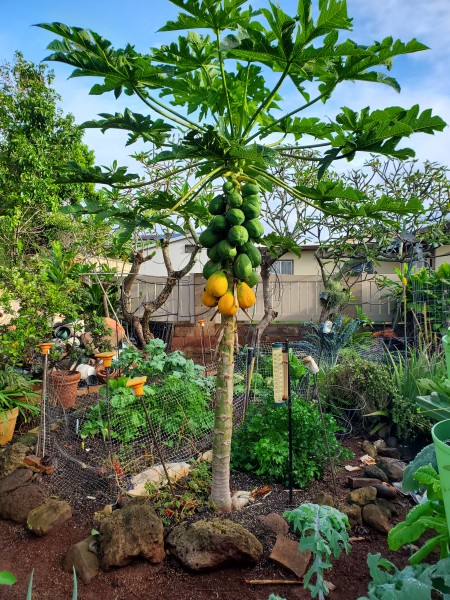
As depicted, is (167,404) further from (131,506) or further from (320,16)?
(320,16)

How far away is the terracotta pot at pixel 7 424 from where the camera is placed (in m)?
4.76

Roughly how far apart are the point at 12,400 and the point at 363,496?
372cm

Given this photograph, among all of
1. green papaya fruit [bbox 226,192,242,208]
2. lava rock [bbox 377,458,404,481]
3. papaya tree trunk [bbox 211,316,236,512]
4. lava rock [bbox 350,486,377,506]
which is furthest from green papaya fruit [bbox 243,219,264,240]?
lava rock [bbox 377,458,404,481]

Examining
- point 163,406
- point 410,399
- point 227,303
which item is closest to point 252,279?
point 227,303

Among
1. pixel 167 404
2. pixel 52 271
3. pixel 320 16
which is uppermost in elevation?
pixel 320 16

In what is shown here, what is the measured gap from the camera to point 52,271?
255 inches

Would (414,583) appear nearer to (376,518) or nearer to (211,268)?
(211,268)

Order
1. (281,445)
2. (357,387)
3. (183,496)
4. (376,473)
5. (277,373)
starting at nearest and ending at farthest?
1. (183,496)
2. (277,373)
3. (281,445)
4. (376,473)
5. (357,387)

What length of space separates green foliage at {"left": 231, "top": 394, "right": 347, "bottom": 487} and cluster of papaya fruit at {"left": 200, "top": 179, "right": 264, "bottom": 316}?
1.39 m

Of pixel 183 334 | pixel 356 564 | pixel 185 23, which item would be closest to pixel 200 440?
pixel 356 564

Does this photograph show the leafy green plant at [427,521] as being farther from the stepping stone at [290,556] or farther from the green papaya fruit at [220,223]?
the green papaya fruit at [220,223]

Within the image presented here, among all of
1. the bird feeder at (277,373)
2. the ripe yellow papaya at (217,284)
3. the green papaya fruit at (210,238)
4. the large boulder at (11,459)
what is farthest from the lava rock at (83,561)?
the green papaya fruit at (210,238)

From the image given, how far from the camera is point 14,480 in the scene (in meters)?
3.63

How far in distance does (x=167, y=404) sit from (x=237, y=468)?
1.01m
